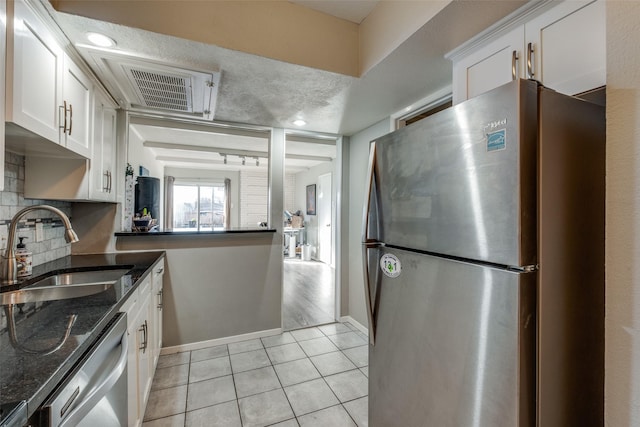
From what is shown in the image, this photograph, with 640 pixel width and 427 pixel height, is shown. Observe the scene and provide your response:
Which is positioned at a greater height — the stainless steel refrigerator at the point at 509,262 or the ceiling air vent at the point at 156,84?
the ceiling air vent at the point at 156,84

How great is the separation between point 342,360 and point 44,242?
93.5 inches

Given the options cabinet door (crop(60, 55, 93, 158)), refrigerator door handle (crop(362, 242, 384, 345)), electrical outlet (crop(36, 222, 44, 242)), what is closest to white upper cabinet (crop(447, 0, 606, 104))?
refrigerator door handle (crop(362, 242, 384, 345))

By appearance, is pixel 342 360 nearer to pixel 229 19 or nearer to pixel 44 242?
pixel 44 242

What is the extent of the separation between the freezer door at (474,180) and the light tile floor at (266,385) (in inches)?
55.3

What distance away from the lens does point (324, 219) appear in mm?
6609

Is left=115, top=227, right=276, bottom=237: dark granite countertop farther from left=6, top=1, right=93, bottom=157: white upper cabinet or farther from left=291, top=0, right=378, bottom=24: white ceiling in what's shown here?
left=291, top=0, right=378, bottom=24: white ceiling

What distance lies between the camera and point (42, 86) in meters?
1.27

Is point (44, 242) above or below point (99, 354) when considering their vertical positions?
above

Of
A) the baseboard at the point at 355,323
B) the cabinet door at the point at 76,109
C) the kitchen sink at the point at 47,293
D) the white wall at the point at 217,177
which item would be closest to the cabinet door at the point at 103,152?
the cabinet door at the point at 76,109

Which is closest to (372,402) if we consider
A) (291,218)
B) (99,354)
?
(99,354)

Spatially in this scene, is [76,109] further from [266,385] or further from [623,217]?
[623,217]

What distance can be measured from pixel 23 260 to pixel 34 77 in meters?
0.98

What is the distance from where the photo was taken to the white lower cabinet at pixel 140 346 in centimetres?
138

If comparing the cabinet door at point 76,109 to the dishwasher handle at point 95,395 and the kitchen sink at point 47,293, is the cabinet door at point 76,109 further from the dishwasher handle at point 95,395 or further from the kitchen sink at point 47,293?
the dishwasher handle at point 95,395
